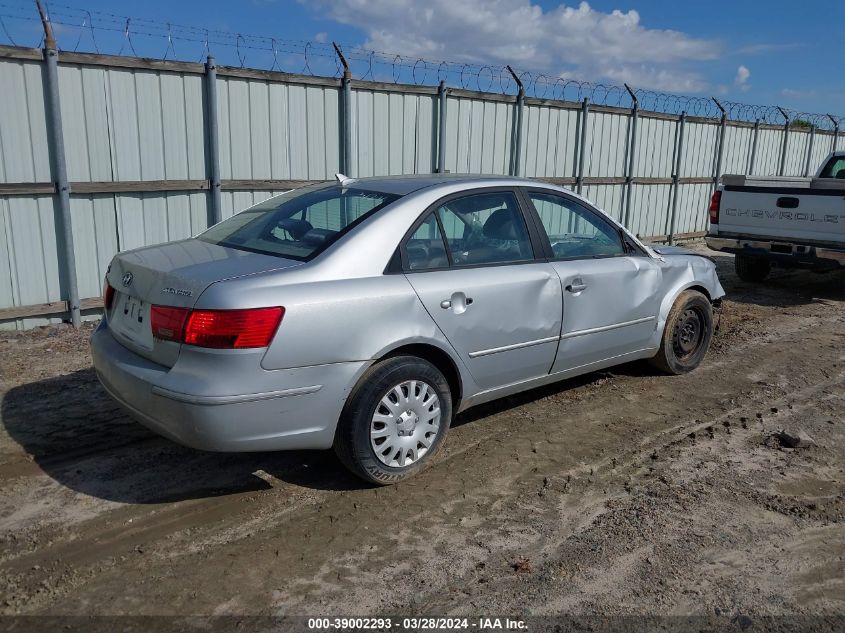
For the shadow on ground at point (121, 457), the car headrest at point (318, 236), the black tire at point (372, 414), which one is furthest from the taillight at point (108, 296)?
the black tire at point (372, 414)

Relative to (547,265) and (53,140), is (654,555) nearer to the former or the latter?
(547,265)

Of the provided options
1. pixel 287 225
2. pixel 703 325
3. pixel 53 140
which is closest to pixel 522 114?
pixel 703 325

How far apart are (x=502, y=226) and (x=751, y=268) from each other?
7594 mm

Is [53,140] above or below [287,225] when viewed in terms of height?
above

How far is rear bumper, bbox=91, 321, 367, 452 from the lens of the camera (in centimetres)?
337

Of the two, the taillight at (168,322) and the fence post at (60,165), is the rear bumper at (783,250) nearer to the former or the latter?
the fence post at (60,165)

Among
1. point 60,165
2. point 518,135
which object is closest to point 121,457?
point 60,165

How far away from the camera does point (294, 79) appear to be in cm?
830

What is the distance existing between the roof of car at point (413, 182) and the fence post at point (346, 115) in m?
4.19

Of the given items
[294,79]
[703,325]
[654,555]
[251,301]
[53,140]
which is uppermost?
[294,79]

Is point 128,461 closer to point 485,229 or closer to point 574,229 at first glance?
point 485,229

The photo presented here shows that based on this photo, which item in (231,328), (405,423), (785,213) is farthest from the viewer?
(785,213)

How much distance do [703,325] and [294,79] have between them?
5.18 metres

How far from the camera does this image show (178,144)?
762cm
